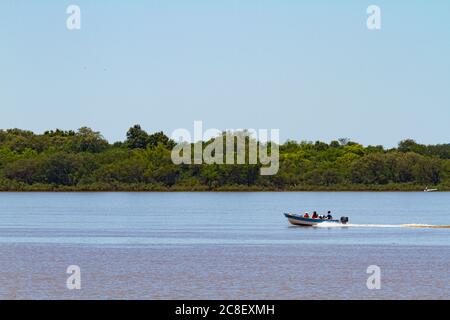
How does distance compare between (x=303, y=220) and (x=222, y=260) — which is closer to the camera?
(x=222, y=260)

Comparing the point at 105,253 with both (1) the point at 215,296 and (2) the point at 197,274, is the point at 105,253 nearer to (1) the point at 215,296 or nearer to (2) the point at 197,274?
(2) the point at 197,274

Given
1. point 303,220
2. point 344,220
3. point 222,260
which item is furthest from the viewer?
point 303,220

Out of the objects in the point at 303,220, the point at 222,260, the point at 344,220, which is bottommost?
the point at 222,260

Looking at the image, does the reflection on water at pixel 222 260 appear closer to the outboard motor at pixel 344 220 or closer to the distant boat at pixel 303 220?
the distant boat at pixel 303 220

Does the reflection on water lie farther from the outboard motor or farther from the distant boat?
the outboard motor

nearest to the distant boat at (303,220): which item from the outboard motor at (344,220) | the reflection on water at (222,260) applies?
the reflection on water at (222,260)

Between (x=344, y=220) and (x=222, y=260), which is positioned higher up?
(x=344, y=220)

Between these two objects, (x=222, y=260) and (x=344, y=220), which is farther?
(x=344, y=220)

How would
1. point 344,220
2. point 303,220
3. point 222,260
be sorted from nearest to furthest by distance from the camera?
1. point 222,260
2. point 344,220
3. point 303,220

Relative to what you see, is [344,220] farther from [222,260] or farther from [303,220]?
[222,260]

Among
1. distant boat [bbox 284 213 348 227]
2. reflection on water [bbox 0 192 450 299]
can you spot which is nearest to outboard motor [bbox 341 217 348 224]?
reflection on water [bbox 0 192 450 299]

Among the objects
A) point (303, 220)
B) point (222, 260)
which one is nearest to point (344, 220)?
point (303, 220)

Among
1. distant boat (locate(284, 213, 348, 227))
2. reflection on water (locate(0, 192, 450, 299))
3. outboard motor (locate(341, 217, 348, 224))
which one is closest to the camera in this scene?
reflection on water (locate(0, 192, 450, 299))
